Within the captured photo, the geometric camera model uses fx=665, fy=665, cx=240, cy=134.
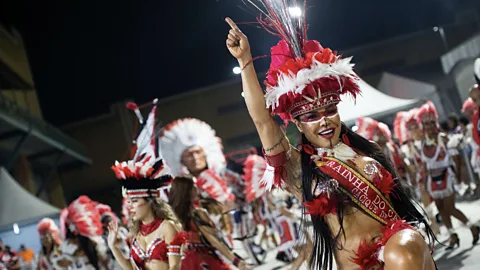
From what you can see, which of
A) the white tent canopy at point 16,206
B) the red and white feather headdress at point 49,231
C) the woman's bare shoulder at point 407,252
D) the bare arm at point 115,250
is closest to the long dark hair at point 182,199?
the bare arm at point 115,250

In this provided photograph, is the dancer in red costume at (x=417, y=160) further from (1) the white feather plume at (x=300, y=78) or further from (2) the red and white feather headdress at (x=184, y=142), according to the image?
(1) the white feather plume at (x=300, y=78)

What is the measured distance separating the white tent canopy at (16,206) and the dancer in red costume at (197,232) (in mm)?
11294

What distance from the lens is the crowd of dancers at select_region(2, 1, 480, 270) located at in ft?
12.4

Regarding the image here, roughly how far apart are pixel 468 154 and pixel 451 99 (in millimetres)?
9467

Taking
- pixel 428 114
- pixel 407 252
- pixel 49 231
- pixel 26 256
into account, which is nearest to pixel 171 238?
pixel 407 252

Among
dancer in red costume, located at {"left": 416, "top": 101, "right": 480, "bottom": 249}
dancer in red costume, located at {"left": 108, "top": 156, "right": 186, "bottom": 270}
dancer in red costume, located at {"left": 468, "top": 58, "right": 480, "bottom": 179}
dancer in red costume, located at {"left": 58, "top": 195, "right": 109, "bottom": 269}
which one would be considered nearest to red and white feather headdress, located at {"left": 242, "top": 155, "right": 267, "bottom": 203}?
dancer in red costume, located at {"left": 58, "top": 195, "right": 109, "bottom": 269}

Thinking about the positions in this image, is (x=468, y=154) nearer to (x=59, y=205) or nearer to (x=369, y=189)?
(x=369, y=189)

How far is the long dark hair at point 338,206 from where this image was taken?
3.83 m

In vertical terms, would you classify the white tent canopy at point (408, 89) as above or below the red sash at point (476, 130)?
below

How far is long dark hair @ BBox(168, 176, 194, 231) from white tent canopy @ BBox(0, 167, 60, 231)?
11.3 metres

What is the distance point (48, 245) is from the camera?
1159cm

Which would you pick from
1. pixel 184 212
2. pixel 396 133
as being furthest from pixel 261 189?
pixel 184 212

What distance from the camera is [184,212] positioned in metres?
7.00

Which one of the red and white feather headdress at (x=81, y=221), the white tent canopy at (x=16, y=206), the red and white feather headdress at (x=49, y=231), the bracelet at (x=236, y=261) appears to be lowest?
the white tent canopy at (x=16, y=206)
